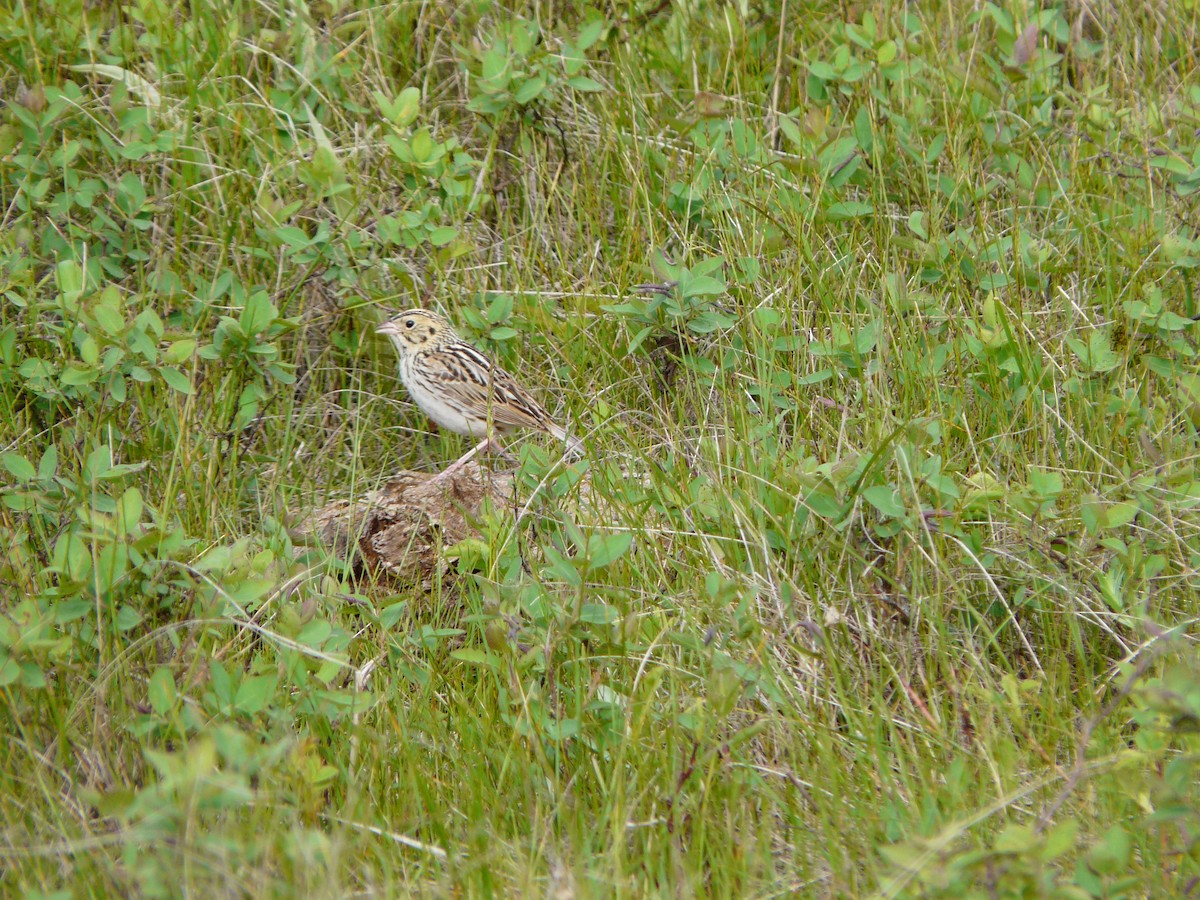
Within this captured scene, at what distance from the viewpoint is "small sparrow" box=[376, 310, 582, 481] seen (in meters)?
5.61

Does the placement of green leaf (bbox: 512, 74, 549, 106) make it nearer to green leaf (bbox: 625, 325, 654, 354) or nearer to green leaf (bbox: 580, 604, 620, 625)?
green leaf (bbox: 625, 325, 654, 354)

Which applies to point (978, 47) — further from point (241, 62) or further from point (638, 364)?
point (241, 62)

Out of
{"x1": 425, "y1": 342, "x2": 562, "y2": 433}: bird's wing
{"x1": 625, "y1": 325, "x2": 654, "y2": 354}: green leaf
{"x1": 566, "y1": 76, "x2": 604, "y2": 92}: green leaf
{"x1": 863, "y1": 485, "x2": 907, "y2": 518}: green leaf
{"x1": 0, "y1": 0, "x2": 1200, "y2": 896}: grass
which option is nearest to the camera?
{"x1": 0, "y1": 0, "x2": 1200, "y2": 896}: grass

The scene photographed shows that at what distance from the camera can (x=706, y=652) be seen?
3.77 metres

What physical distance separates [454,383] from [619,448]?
0.81 m

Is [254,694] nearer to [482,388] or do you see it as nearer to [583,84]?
[482,388]

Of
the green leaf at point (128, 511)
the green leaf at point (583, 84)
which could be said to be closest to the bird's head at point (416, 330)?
the green leaf at point (583, 84)

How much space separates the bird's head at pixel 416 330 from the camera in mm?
5832

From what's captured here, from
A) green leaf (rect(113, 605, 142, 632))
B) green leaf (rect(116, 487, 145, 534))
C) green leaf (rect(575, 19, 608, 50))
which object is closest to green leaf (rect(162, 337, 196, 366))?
green leaf (rect(116, 487, 145, 534))

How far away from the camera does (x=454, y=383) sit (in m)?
→ 5.70

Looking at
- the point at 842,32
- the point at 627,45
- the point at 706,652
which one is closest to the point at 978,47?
the point at 842,32

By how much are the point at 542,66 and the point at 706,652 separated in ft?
Answer: 10.8

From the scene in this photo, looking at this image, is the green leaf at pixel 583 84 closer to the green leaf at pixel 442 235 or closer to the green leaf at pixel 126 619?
the green leaf at pixel 442 235

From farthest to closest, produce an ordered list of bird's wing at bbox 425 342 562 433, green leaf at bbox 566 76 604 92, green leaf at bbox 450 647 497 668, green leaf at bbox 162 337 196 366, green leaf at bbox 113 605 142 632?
green leaf at bbox 566 76 604 92, bird's wing at bbox 425 342 562 433, green leaf at bbox 162 337 196 366, green leaf at bbox 113 605 142 632, green leaf at bbox 450 647 497 668
